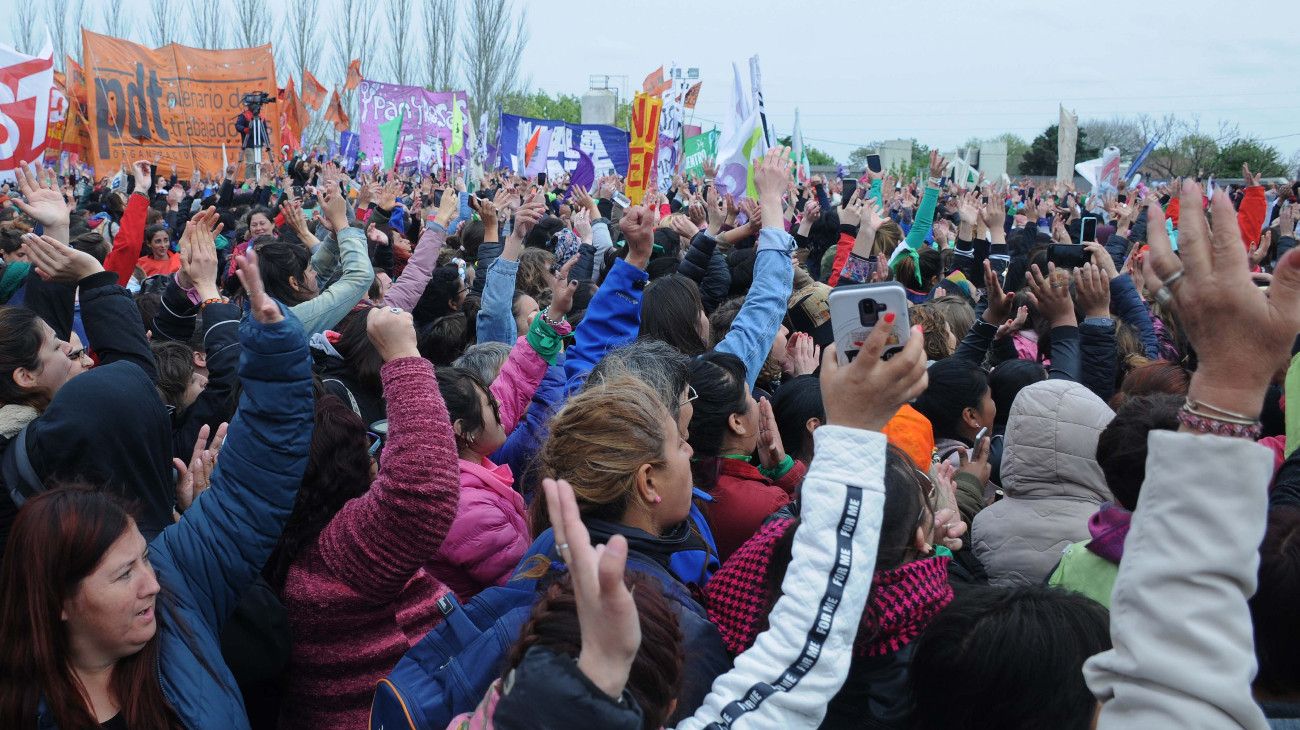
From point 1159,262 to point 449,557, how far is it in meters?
1.91

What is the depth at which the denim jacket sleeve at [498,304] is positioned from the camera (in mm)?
4750

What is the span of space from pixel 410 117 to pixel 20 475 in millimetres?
19336

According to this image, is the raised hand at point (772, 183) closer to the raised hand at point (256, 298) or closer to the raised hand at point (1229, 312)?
the raised hand at point (256, 298)

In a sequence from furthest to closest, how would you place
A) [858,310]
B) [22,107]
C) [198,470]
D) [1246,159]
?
[1246,159], [22,107], [198,470], [858,310]

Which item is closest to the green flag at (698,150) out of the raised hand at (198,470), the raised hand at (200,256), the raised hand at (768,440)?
the raised hand at (200,256)

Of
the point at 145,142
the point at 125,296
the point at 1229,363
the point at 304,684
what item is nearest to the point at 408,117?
the point at 145,142

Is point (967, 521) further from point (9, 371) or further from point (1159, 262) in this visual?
point (9, 371)

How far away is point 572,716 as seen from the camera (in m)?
1.21

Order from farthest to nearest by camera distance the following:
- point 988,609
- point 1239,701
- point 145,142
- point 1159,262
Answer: point 145,142 → point 988,609 → point 1159,262 → point 1239,701

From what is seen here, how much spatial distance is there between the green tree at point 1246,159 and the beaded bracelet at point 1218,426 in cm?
3237

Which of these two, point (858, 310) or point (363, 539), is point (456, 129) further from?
point (858, 310)

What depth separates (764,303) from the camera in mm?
3707

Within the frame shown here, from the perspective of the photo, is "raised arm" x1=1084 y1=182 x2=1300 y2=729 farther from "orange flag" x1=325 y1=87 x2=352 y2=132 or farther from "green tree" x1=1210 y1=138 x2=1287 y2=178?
"green tree" x1=1210 y1=138 x2=1287 y2=178

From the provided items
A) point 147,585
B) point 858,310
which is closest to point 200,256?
point 147,585
